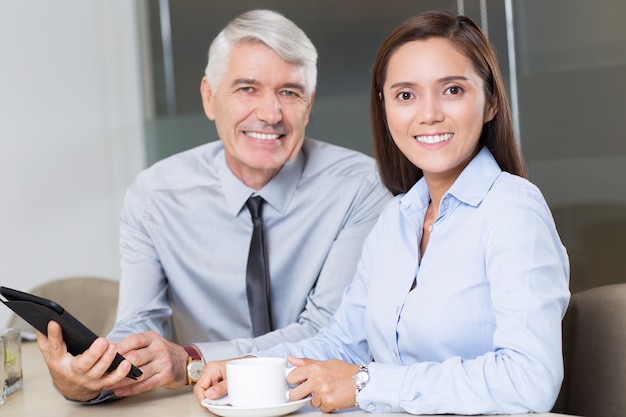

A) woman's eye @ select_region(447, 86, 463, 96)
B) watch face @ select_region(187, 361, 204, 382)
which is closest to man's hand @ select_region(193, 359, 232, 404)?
watch face @ select_region(187, 361, 204, 382)

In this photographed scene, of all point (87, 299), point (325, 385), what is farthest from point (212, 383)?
point (87, 299)

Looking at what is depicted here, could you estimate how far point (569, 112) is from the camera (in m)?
2.76

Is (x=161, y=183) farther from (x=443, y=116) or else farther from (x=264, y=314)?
(x=443, y=116)

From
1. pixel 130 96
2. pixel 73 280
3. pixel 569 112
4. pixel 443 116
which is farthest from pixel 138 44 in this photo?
pixel 443 116

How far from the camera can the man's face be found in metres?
2.32

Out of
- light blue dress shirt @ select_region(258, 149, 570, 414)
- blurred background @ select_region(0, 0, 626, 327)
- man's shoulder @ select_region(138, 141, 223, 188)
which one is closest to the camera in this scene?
light blue dress shirt @ select_region(258, 149, 570, 414)

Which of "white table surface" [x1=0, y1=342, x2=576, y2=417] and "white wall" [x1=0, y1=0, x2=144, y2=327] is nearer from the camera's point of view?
"white table surface" [x1=0, y1=342, x2=576, y2=417]

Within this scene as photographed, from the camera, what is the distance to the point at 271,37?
2.30m

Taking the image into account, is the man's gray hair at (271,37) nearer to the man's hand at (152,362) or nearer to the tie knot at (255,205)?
the tie knot at (255,205)

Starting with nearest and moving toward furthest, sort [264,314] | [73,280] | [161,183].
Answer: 1. [264,314]
2. [161,183]
3. [73,280]

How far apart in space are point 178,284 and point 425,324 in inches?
39.9

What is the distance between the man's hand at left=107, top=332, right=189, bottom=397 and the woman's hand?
36 cm

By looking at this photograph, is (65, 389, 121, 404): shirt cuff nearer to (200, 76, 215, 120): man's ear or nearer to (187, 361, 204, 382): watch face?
(187, 361, 204, 382): watch face

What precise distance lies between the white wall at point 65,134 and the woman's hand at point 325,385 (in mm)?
2881
